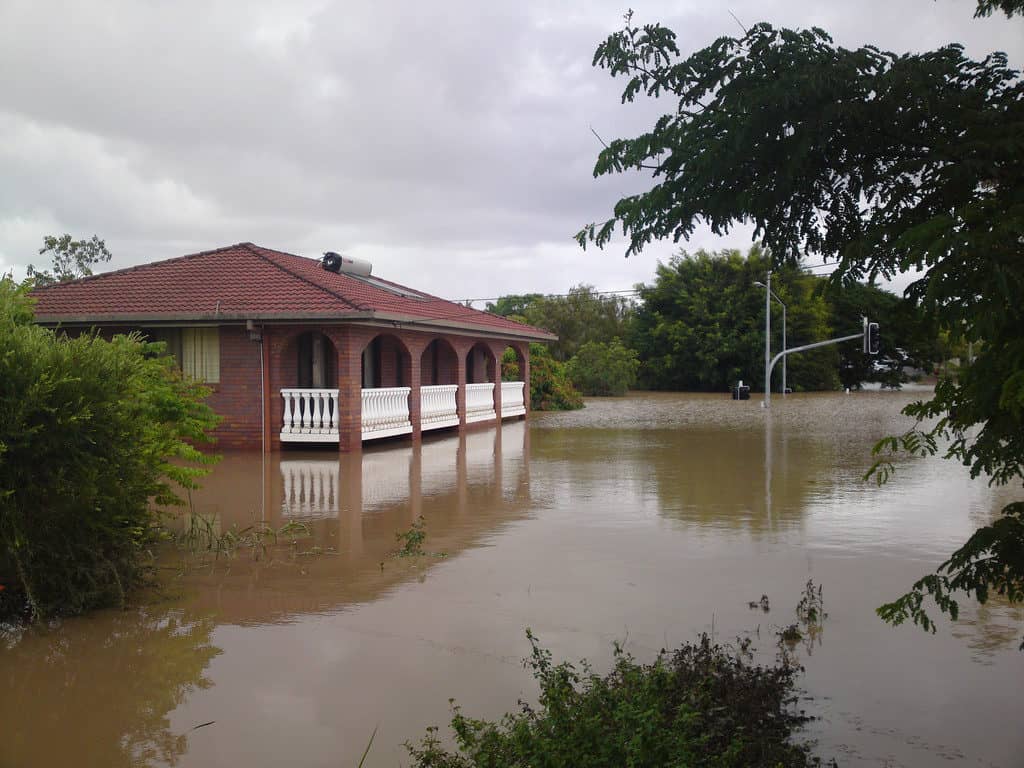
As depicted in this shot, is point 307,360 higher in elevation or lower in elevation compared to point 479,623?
higher

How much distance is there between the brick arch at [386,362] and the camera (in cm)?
2192

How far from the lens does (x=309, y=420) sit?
18.6 meters

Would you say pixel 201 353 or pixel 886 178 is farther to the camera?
pixel 201 353

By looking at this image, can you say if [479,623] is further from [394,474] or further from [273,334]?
[273,334]

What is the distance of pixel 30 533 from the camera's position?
21.3 feet

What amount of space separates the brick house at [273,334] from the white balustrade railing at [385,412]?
3cm

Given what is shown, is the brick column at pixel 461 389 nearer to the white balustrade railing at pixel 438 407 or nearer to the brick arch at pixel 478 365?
the white balustrade railing at pixel 438 407

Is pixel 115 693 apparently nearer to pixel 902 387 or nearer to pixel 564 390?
pixel 564 390

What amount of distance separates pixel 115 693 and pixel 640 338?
56128 millimetres

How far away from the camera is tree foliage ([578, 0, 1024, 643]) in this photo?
3.45 m

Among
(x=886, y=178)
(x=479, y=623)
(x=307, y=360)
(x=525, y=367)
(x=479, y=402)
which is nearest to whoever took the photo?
(x=886, y=178)

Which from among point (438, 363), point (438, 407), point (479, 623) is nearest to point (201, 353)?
point (438, 407)

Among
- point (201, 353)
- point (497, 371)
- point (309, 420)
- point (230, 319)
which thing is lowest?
point (309, 420)

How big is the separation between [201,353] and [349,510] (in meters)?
9.10
